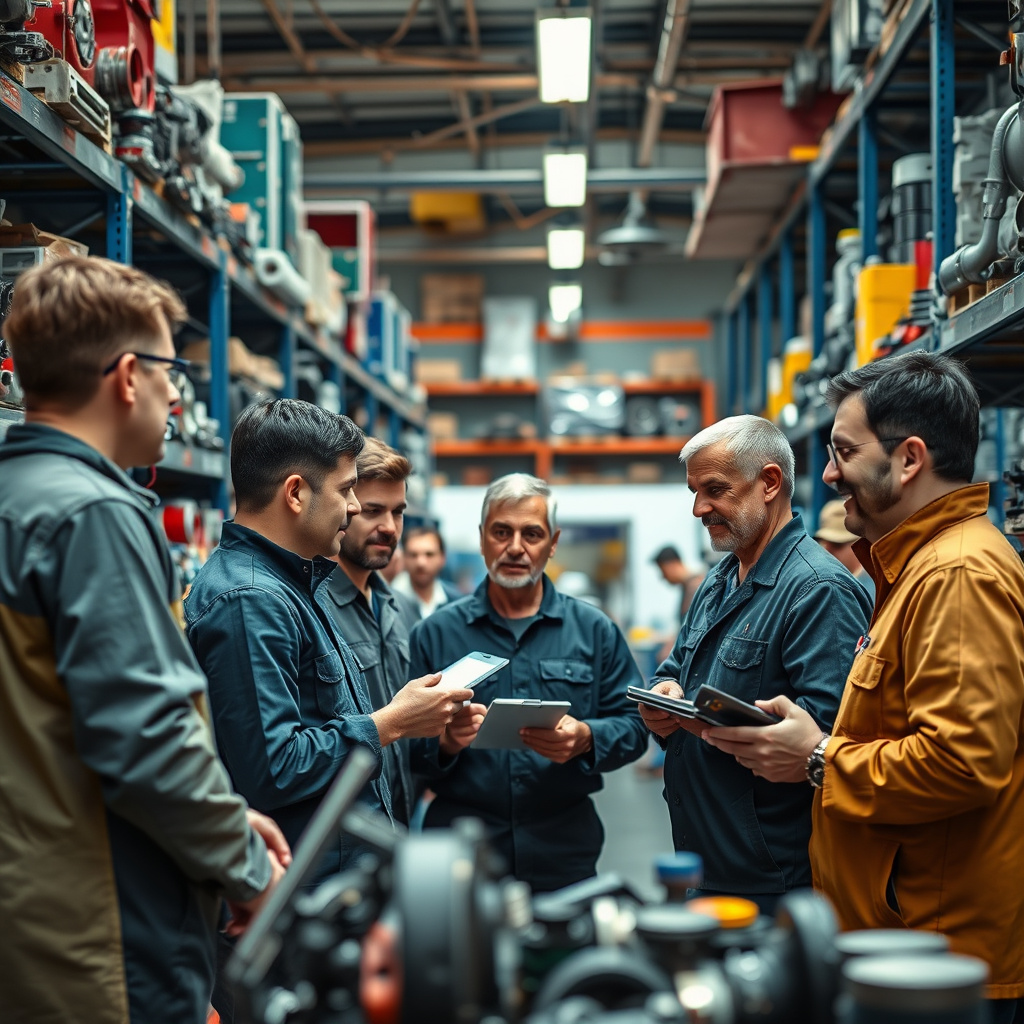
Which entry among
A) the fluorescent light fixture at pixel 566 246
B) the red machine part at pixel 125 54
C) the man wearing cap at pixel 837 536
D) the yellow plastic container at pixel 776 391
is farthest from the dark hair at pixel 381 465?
the fluorescent light fixture at pixel 566 246

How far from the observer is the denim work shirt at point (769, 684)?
2707 mm

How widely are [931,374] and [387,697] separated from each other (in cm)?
180

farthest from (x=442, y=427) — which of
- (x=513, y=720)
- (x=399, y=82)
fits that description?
(x=513, y=720)

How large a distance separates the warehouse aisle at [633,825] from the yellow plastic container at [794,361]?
2802mm

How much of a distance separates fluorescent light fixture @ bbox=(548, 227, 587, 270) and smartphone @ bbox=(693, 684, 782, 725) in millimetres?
7720

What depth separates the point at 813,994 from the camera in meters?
1.19

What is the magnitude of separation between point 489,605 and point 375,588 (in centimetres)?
37

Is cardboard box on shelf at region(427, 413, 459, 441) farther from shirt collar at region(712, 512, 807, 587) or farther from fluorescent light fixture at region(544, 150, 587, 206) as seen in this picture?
shirt collar at region(712, 512, 807, 587)

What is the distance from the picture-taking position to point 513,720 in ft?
10.4

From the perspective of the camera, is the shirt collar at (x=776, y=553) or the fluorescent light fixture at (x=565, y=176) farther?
the fluorescent light fixture at (x=565, y=176)

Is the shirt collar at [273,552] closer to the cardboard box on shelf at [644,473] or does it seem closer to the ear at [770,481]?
the ear at [770,481]

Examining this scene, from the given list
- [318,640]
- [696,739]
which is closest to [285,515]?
[318,640]

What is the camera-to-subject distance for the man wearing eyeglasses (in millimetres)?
1635

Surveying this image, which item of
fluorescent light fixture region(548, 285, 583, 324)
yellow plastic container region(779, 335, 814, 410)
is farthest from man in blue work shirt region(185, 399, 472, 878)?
fluorescent light fixture region(548, 285, 583, 324)
